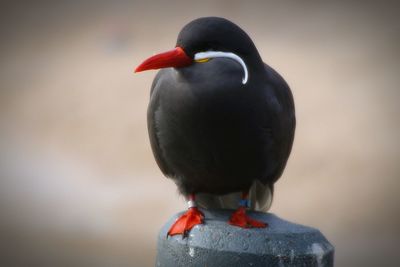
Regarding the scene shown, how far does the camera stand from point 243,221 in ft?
8.16

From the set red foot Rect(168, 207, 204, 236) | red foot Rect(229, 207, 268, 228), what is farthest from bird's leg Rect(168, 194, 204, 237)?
red foot Rect(229, 207, 268, 228)

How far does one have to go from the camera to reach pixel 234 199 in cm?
286

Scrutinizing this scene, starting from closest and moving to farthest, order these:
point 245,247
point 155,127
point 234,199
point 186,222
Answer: point 245,247
point 186,222
point 155,127
point 234,199

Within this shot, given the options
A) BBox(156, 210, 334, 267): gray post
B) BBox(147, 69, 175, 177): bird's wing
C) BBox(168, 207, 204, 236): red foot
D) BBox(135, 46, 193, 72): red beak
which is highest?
BBox(135, 46, 193, 72): red beak

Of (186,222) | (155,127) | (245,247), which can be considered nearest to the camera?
(245,247)

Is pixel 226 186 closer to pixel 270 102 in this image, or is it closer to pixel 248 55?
pixel 270 102

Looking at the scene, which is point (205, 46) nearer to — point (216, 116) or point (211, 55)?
point (211, 55)

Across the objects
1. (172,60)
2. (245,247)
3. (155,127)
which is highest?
(172,60)

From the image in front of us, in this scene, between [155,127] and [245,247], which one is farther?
[155,127]

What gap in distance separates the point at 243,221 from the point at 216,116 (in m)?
0.46

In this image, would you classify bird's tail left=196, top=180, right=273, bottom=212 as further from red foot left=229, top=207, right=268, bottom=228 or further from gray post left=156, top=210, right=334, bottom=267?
gray post left=156, top=210, right=334, bottom=267

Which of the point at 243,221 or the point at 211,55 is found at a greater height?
the point at 211,55

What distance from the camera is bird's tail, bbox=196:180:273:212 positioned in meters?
2.84

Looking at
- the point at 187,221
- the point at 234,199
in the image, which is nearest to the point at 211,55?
the point at 187,221
